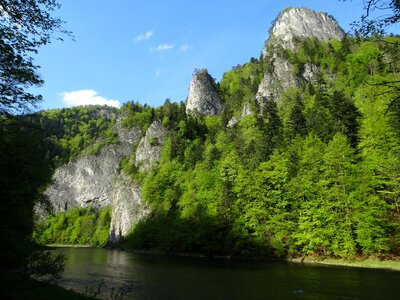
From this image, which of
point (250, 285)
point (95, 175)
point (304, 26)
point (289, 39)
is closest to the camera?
point (250, 285)

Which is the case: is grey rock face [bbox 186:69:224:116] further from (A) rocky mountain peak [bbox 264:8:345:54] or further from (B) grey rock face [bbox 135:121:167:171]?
(A) rocky mountain peak [bbox 264:8:345:54]

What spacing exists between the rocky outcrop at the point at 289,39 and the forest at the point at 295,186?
43.7 feet

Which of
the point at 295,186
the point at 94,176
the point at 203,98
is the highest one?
the point at 203,98

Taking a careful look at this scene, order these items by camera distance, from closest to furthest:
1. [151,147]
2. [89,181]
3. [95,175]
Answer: [151,147]
[95,175]
[89,181]

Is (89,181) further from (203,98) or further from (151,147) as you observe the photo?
(203,98)

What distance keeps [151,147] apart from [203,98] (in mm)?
42137

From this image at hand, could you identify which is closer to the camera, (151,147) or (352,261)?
(352,261)

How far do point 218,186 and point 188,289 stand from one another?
45.7m

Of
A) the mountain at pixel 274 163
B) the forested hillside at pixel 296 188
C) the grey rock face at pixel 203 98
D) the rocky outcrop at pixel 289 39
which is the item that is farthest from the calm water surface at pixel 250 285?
the grey rock face at pixel 203 98

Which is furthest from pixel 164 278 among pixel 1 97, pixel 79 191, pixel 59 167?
pixel 59 167

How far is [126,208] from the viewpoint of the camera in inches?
4589

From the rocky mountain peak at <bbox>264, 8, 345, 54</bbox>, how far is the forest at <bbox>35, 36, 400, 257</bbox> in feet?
170

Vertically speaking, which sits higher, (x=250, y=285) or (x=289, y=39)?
(x=289, y=39)

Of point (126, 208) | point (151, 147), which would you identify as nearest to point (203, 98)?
point (151, 147)
